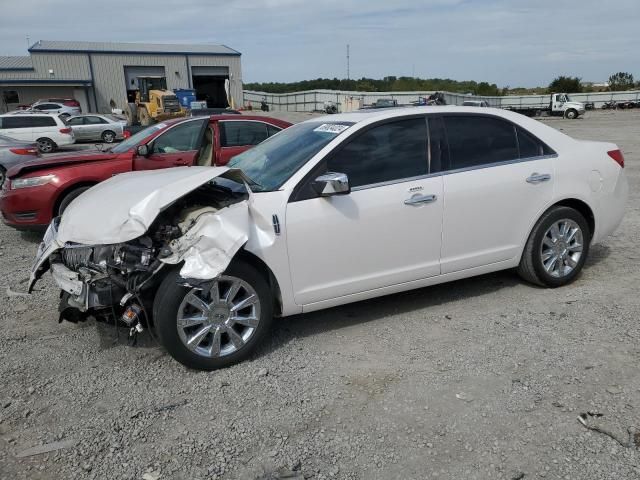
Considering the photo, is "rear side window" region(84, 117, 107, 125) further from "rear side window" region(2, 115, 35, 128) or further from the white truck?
the white truck

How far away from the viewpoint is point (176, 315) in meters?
3.41

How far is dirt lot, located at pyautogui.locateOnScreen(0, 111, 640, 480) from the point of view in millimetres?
2742

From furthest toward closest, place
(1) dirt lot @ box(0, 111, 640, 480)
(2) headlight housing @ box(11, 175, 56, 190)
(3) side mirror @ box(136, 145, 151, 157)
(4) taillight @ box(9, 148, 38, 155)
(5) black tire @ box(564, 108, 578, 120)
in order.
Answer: (5) black tire @ box(564, 108, 578, 120)
(4) taillight @ box(9, 148, 38, 155)
(3) side mirror @ box(136, 145, 151, 157)
(2) headlight housing @ box(11, 175, 56, 190)
(1) dirt lot @ box(0, 111, 640, 480)

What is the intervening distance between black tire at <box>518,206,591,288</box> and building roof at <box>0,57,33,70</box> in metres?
48.6

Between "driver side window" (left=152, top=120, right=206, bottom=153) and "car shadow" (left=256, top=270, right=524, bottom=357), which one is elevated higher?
"driver side window" (left=152, top=120, right=206, bottom=153)

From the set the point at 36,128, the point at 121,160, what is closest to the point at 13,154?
the point at 121,160

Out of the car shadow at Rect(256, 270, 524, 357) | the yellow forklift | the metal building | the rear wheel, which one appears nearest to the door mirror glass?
the car shadow at Rect(256, 270, 524, 357)

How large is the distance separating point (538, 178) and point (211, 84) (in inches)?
1975

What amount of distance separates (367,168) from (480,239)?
1.19 metres

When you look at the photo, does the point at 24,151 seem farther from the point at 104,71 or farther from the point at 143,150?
the point at 104,71

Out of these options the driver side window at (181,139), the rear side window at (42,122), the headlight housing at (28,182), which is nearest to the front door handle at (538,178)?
the driver side window at (181,139)

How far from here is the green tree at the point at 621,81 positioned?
66.2 meters

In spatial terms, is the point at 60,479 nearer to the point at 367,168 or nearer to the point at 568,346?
the point at 367,168

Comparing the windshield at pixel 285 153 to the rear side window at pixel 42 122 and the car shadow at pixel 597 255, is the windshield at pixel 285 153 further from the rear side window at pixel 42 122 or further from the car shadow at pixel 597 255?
the rear side window at pixel 42 122
